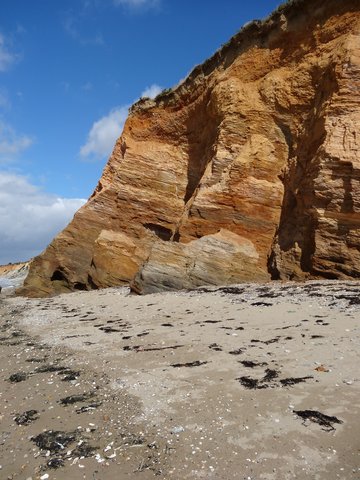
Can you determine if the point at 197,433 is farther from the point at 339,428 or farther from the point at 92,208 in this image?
the point at 92,208

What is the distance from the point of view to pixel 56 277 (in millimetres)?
21188

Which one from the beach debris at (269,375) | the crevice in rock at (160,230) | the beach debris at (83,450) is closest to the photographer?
the beach debris at (83,450)

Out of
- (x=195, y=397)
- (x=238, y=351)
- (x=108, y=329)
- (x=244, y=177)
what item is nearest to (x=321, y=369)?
(x=238, y=351)

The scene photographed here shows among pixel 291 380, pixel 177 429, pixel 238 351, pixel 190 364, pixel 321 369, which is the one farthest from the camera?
pixel 238 351

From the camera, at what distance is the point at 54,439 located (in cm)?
442

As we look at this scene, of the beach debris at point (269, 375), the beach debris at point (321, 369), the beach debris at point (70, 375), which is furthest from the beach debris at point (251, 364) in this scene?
the beach debris at point (70, 375)

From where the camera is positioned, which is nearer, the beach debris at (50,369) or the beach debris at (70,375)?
the beach debris at (70,375)

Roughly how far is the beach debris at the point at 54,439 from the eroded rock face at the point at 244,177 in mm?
10121

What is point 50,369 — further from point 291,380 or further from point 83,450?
point 291,380

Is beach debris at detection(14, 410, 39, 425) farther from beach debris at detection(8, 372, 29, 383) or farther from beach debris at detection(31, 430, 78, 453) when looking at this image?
beach debris at detection(8, 372, 29, 383)

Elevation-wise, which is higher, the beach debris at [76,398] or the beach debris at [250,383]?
the beach debris at [250,383]

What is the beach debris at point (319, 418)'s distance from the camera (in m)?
4.12

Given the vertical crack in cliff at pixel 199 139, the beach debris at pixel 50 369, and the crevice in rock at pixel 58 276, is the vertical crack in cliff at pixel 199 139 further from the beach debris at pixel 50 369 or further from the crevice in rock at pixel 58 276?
the beach debris at pixel 50 369

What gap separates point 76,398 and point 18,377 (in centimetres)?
173
